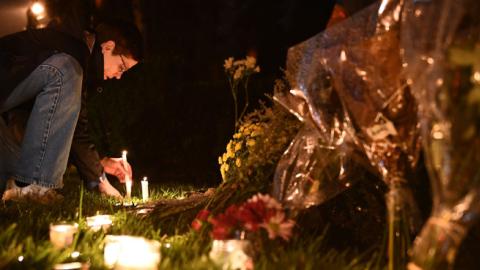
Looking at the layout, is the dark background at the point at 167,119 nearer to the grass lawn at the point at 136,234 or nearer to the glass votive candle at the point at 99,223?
the grass lawn at the point at 136,234

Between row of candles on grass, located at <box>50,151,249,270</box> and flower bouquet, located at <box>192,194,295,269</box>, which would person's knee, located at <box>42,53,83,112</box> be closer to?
row of candles on grass, located at <box>50,151,249,270</box>

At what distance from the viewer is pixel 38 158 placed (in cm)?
429

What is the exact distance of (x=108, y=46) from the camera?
4.77 m

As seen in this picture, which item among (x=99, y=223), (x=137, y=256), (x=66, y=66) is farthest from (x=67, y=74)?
(x=137, y=256)

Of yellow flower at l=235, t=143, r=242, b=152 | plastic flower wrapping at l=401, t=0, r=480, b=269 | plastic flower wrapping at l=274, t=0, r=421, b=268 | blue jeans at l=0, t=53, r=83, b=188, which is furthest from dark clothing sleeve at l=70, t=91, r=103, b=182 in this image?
plastic flower wrapping at l=401, t=0, r=480, b=269

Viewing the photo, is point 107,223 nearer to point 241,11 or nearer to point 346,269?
point 346,269

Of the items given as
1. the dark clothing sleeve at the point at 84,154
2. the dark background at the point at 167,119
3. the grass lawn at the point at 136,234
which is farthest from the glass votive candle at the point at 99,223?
the dark background at the point at 167,119

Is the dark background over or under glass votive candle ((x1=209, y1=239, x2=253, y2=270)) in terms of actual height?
over

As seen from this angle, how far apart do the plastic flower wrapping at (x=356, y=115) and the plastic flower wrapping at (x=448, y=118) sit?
39cm

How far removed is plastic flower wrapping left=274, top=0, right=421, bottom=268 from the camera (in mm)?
2797

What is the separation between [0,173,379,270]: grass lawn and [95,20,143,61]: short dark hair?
3.65ft

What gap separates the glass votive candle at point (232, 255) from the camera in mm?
2596

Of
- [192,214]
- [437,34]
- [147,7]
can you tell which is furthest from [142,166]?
[437,34]

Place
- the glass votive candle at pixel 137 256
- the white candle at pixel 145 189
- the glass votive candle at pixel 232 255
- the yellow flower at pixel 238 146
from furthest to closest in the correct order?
the white candle at pixel 145 189 < the yellow flower at pixel 238 146 < the glass votive candle at pixel 232 255 < the glass votive candle at pixel 137 256
